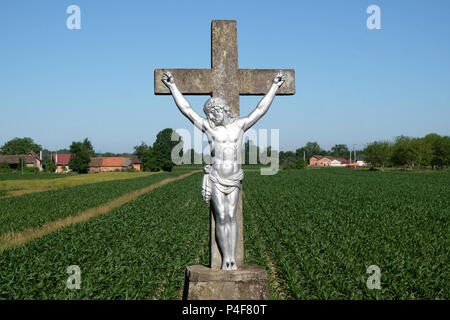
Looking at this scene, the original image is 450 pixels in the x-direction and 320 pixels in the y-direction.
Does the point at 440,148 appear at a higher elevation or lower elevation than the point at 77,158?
higher

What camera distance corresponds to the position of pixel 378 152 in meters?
103

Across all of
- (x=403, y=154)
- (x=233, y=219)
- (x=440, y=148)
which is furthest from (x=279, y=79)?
(x=440, y=148)

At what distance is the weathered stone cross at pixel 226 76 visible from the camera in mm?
5074

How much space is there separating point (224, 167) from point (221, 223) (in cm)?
74

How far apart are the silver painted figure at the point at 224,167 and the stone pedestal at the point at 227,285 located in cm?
19

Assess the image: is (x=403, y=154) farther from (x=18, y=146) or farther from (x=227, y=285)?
(x=18, y=146)

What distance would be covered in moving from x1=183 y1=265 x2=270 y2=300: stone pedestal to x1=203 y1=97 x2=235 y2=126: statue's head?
1.95 meters

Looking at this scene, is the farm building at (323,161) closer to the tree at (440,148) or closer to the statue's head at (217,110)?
the tree at (440,148)

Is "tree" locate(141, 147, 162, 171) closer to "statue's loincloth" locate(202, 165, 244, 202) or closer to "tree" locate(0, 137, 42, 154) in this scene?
"tree" locate(0, 137, 42, 154)

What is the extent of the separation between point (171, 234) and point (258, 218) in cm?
577
